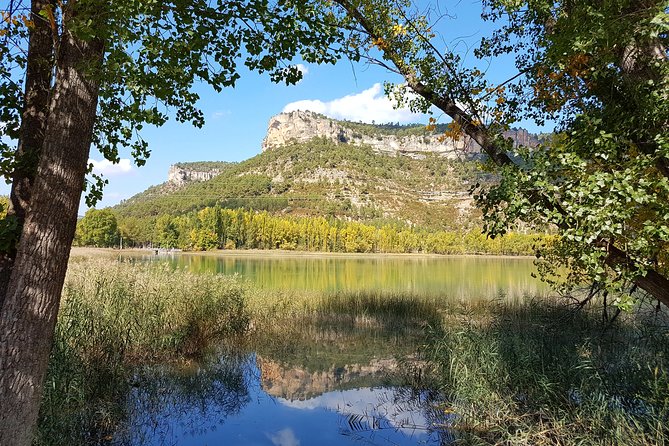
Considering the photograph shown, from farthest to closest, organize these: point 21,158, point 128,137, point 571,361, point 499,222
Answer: point 571,361 < point 128,137 < point 499,222 < point 21,158

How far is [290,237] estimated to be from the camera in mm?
86688

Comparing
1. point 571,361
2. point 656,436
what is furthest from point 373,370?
point 656,436

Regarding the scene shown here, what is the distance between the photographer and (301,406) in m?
5.87

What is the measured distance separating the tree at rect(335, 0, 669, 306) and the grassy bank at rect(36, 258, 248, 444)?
415 centimetres

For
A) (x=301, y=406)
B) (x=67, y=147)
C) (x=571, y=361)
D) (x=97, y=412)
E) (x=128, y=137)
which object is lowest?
(x=301, y=406)

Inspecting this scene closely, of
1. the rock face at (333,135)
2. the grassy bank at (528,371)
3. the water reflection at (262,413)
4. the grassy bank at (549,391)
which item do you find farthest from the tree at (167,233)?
the rock face at (333,135)

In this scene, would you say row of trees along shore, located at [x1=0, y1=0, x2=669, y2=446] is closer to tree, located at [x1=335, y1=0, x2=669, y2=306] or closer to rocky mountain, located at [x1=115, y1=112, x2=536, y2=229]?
tree, located at [x1=335, y1=0, x2=669, y2=306]

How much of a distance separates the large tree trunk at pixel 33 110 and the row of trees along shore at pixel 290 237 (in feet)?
268

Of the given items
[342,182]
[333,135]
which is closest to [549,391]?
[342,182]

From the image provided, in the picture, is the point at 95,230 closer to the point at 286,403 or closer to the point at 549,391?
the point at 286,403

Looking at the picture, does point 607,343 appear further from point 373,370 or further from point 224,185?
point 224,185

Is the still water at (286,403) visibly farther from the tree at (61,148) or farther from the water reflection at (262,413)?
the tree at (61,148)

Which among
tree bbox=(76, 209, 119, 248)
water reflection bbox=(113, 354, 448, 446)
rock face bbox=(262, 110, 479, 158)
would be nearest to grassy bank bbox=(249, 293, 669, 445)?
water reflection bbox=(113, 354, 448, 446)

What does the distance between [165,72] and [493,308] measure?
1032 cm
